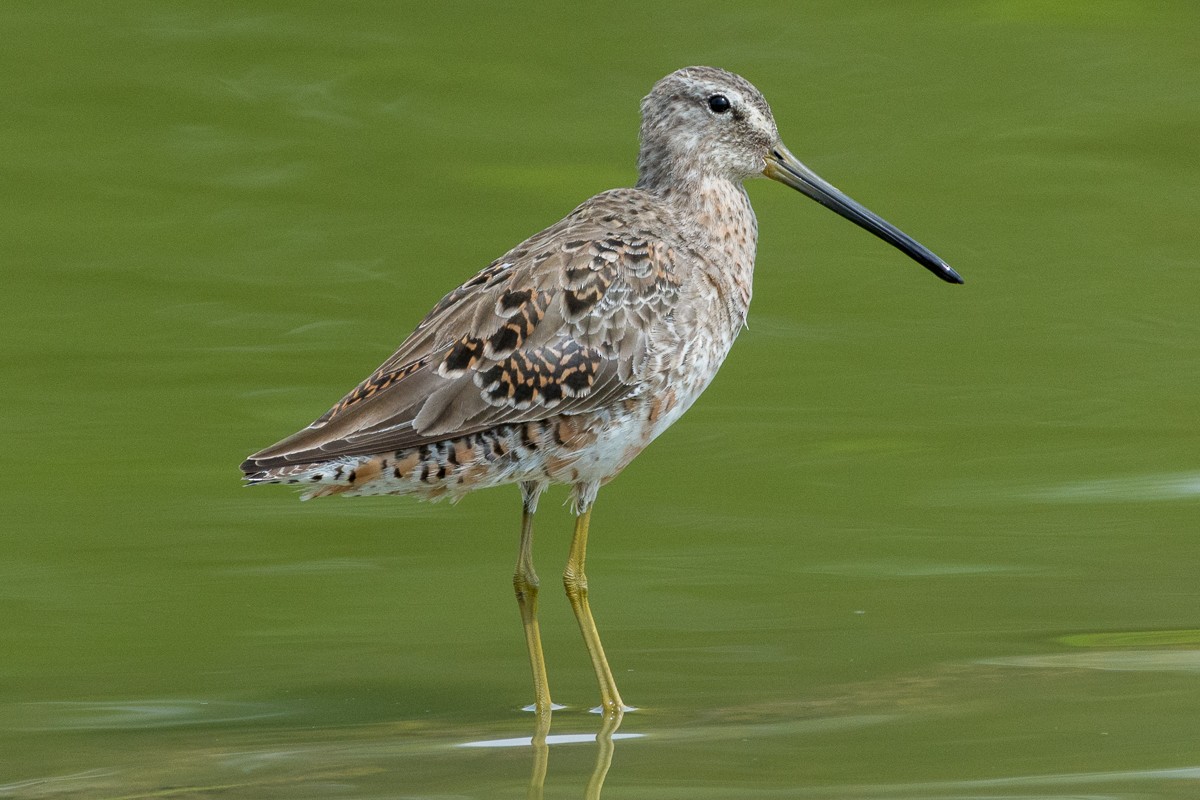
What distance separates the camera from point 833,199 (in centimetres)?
821

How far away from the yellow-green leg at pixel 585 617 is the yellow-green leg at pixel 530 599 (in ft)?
0.45

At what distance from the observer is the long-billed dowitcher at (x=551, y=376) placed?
7.02 meters

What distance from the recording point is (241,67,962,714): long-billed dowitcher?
702 centimetres

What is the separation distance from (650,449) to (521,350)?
3.76 meters

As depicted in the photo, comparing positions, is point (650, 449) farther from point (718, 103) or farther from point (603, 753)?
point (603, 753)

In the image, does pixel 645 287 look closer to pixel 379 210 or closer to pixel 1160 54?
pixel 379 210

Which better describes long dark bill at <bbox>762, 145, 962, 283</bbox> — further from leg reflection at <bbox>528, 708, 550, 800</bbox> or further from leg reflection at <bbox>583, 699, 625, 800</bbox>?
leg reflection at <bbox>528, 708, 550, 800</bbox>

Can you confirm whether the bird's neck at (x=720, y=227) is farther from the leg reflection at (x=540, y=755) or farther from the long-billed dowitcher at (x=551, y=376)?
the leg reflection at (x=540, y=755)

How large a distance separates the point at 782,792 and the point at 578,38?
10045 millimetres

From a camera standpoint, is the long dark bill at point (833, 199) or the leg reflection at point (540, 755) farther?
the long dark bill at point (833, 199)

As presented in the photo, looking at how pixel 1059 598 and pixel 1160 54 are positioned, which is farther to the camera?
pixel 1160 54

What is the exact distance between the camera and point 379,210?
13859mm

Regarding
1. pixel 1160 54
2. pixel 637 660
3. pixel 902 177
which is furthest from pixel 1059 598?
pixel 1160 54

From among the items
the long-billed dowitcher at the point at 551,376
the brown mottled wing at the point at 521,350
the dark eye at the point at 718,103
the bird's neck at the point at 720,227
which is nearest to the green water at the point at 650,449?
the long-billed dowitcher at the point at 551,376
